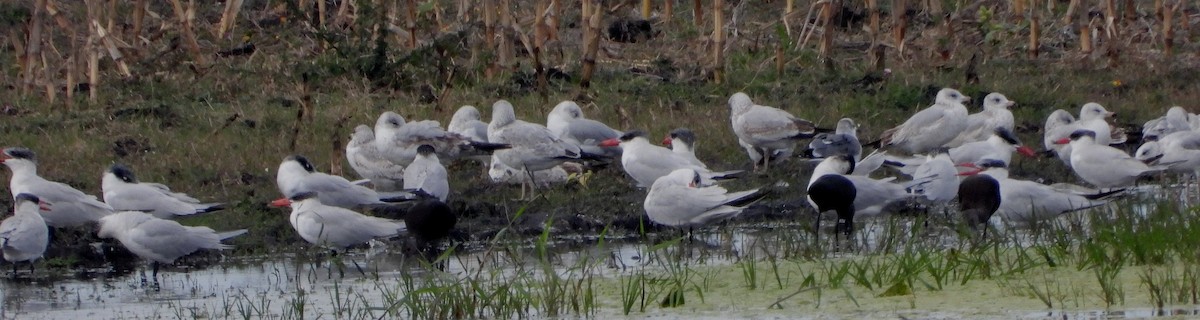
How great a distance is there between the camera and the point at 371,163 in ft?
37.6

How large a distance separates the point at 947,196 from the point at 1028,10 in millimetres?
9444

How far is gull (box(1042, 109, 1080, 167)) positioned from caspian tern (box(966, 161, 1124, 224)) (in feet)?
6.55

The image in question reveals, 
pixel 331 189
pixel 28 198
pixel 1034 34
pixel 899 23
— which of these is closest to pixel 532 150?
pixel 331 189

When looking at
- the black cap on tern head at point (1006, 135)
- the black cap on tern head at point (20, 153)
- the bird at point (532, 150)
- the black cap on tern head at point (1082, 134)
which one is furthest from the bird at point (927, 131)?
the black cap on tern head at point (20, 153)

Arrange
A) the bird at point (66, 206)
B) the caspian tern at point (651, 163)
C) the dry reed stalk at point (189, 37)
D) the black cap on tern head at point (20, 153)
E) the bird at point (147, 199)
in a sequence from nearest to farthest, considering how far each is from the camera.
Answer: the bird at point (66, 206) < the bird at point (147, 199) < the black cap on tern head at point (20, 153) < the caspian tern at point (651, 163) < the dry reed stalk at point (189, 37)

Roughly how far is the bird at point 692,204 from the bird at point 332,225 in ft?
4.58

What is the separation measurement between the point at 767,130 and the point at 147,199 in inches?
162

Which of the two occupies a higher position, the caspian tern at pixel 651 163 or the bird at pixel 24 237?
the caspian tern at pixel 651 163

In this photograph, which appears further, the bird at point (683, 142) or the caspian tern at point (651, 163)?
the bird at point (683, 142)

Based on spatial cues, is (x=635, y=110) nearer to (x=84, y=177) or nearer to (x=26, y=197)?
(x=84, y=177)

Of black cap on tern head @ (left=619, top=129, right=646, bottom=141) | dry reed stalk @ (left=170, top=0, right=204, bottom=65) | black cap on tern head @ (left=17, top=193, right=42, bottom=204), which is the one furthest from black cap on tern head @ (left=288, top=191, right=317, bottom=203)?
dry reed stalk @ (left=170, top=0, right=204, bottom=65)

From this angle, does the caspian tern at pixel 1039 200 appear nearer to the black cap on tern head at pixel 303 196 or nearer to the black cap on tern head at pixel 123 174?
the black cap on tern head at pixel 303 196

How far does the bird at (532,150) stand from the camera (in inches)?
432

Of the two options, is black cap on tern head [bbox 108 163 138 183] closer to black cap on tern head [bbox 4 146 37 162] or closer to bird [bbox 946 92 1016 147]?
black cap on tern head [bbox 4 146 37 162]
